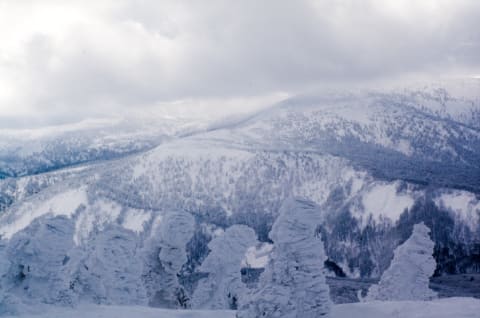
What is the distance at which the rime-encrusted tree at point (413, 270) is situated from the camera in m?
38.8

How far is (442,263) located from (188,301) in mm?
134086

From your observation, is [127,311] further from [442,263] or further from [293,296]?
[442,263]

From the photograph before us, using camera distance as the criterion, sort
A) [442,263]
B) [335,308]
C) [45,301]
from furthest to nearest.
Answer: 1. [442,263]
2. [45,301]
3. [335,308]

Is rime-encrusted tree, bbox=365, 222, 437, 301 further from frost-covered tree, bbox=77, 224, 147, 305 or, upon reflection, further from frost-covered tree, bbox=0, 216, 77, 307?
frost-covered tree, bbox=0, 216, 77, 307

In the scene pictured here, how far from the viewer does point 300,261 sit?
2086 cm

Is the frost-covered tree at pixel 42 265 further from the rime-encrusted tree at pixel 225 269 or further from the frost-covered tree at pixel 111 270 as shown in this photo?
the rime-encrusted tree at pixel 225 269

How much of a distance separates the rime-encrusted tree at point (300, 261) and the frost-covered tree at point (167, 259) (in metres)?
20.1

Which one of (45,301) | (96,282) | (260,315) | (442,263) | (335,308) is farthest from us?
(442,263)

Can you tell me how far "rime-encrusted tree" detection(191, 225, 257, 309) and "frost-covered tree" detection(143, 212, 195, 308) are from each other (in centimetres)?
192

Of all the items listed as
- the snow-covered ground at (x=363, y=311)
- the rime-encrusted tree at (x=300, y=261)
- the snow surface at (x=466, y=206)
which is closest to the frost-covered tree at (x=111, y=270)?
the snow-covered ground at (x=363, y=311)


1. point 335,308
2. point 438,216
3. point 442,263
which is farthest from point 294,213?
point 438,216

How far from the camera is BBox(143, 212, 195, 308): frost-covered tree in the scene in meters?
40.2

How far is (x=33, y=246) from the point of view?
26891mm

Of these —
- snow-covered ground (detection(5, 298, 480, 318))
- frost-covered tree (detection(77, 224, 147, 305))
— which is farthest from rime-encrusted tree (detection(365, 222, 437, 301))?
frost-covered tree (detection(77, 224, 147, 305))
